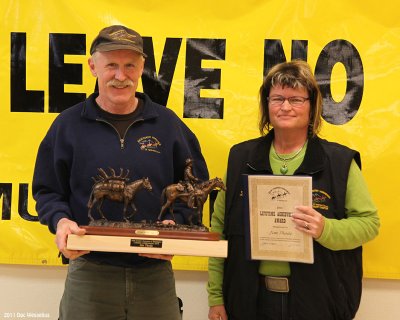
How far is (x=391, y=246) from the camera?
2.03m

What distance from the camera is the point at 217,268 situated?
1699 millimetres

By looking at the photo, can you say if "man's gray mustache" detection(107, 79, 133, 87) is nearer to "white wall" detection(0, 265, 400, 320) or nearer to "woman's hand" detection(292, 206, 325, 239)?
"woman's hand" detection(292, 206, 325, 239)

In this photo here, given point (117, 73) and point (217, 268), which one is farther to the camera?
point (217, 268)

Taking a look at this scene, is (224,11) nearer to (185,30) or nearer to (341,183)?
(185,30)

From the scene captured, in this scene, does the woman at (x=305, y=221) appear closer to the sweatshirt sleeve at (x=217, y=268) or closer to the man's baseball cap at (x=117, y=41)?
the sweatshirt sleeve at (x=217, y=268)

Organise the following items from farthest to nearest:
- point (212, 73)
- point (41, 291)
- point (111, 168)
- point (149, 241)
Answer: point (41, 291)
point (212, 73)
point (111, 168)
point (149, 241)

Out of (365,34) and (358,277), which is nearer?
(358,277)

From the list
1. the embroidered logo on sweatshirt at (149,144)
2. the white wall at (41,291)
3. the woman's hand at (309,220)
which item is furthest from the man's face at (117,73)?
the white wall at (41,291)

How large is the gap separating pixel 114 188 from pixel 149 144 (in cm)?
19

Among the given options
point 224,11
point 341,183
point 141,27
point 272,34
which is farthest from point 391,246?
point 141,27

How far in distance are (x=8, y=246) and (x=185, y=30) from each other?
50.1 inches

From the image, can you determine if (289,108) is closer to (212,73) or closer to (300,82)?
(300,82)

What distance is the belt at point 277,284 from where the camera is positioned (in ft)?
4.92

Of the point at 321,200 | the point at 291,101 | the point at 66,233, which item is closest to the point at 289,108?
the point at 291,101
